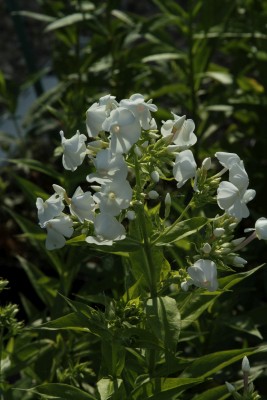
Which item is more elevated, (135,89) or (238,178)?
(238,178)

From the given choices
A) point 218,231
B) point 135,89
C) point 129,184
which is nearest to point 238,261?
point 218,231

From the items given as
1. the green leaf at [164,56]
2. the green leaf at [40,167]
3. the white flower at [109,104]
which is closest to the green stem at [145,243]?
the white flower at [109,104]

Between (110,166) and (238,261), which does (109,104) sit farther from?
(238,261)

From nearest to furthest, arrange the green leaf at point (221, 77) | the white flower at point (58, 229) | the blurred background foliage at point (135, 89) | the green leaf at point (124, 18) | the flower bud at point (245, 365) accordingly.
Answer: the white flower at point (58, 229), the flower bud at point (245, 365), the blurred background foliage at point (135, 89), the green leaf at point (221, 77), the green leaf at point (124, 18)

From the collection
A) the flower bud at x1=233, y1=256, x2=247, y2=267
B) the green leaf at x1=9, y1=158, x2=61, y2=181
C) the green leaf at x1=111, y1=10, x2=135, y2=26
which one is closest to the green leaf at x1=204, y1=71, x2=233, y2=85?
the green leaf at x1=111, y1=10, x2=135, y2=26

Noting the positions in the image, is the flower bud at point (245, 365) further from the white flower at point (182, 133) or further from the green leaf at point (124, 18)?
the green leaf at point (124, 18)

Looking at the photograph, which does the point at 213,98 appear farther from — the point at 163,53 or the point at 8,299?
the point at 8,299

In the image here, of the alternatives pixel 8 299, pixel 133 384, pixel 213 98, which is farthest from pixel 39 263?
pixel 133 384
